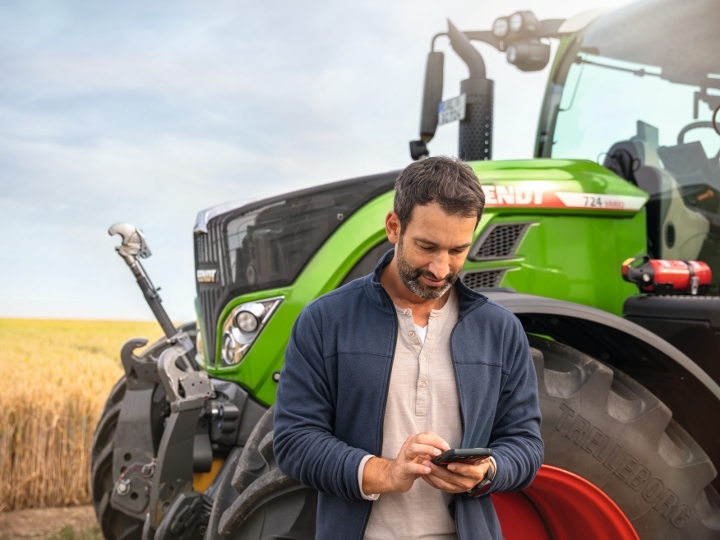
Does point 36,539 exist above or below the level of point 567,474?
below

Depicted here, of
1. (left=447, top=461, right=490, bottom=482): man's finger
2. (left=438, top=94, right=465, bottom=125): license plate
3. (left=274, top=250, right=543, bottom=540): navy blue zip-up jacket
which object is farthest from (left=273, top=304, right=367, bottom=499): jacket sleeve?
(left=438, top=94, right=465, bottom=125): license plate

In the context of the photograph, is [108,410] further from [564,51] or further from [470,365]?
[564,51]

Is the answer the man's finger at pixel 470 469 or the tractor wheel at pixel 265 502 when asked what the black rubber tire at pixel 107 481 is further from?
the man's finger at pixel 470 469

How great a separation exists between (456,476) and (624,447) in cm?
119

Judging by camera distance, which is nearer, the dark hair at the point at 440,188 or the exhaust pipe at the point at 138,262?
the dark hair at the point at 440,188

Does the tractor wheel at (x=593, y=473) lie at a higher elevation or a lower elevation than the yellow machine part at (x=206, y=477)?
higher

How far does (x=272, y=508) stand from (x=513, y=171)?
5.83 feet

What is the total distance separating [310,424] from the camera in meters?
1.74

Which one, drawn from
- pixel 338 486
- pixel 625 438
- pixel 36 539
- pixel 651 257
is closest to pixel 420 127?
pixel 651 257

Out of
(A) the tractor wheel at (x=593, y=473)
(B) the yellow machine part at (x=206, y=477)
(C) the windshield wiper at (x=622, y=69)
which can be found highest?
(C) the windshield wiper at (x=622, y=69)

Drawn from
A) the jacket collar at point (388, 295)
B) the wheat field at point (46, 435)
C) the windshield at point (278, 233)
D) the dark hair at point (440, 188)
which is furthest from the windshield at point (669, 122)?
the wheat field at point (46, 435)

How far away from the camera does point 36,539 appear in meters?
5.21

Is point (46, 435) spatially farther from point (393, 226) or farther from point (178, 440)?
point (393, 226)

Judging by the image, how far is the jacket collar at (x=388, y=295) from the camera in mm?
1811
